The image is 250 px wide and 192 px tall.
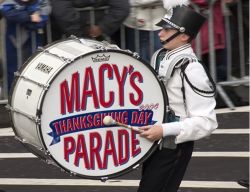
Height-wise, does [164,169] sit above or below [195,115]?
below

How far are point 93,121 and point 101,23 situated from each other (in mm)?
5152

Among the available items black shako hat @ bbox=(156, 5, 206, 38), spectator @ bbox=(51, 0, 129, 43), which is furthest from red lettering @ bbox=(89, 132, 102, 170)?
spectator @ bbox=(51, 0, 129, 43)

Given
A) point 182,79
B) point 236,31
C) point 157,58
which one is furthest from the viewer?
point 236,31

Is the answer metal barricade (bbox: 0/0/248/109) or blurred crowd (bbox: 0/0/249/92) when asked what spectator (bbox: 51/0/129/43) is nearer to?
blurred crowd (bbox: 0/0/249/92)

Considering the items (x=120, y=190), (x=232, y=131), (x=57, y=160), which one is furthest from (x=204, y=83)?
(x=232, y=131)

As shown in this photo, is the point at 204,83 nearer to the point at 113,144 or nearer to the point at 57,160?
the point at 113,144

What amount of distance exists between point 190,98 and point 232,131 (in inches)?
197

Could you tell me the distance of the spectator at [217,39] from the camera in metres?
11.2

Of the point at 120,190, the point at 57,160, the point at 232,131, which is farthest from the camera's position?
the point at 232,131

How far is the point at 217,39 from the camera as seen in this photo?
448 inches

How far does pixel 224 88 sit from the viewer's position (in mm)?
11430

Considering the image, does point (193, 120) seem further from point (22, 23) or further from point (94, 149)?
point (22, 23)

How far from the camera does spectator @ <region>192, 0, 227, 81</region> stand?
442 inches

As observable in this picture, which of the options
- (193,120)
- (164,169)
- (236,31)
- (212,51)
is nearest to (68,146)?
(164,169)
